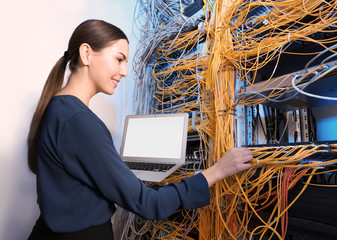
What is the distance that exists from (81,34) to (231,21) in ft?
2.07

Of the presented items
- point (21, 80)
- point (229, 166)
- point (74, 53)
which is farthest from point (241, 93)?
point (21, 80)

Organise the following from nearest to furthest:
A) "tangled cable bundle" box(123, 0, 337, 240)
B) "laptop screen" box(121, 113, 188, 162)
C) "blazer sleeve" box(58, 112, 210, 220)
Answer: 1. "blazer sleeve" box(58, 112, 210, 220)
2. "tangled cable bundle" box(123, 0, 337, 240)
3. "laptop screen" box(121, 113, 188, 162)

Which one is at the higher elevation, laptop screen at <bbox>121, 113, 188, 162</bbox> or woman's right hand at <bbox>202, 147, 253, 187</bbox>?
laptop screen at <bbox>121, 113, 188, 162</bbox>

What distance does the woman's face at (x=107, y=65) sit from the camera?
2.43 ft

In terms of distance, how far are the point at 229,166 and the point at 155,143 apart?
53 cm

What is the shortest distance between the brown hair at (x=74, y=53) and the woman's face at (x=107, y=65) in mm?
20

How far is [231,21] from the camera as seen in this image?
981mm

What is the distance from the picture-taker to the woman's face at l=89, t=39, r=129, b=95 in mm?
740

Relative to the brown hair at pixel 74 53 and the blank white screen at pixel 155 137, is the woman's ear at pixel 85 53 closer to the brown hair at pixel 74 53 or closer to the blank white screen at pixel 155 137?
the brown hair at pixel 74 53

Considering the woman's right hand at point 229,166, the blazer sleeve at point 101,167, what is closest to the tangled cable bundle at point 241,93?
the woman's right hand at point 229,166

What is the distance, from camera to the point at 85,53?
29.1 inches

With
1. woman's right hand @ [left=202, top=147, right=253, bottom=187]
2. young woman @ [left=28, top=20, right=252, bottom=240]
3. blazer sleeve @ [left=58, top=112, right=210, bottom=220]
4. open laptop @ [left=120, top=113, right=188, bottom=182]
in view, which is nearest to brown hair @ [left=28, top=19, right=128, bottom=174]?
young woman @ [left=28, top=20, right=252, bottom=240]

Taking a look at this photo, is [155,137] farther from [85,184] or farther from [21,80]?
[21,80]

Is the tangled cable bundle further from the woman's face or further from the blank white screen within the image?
the woman's face
